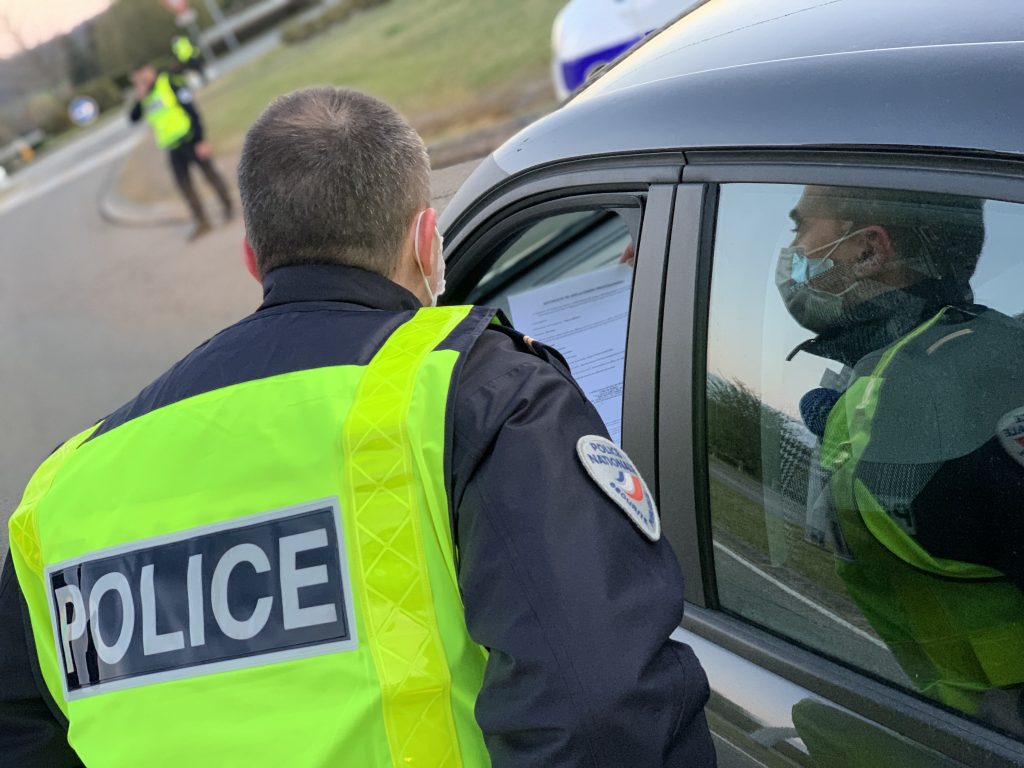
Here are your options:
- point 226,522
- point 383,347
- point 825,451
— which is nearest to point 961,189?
point 825,451

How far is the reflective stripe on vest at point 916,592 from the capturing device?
3.86ft

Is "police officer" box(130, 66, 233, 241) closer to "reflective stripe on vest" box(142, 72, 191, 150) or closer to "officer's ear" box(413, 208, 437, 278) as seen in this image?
"reflective stripe on vest" box(142, 72, 191, 150)

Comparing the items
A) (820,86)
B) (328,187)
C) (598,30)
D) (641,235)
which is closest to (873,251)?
(820,86)

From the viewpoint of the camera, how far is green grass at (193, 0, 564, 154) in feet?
33.3

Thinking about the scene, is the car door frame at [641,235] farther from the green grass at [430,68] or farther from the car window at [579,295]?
the green grass at [430,68]

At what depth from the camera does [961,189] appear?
1058 millimetres

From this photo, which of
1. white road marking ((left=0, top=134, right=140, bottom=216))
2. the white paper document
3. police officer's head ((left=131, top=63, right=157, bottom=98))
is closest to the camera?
the white paper document

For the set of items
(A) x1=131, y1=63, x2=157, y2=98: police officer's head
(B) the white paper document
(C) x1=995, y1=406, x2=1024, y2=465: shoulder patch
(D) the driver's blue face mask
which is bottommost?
(B) the white paper document

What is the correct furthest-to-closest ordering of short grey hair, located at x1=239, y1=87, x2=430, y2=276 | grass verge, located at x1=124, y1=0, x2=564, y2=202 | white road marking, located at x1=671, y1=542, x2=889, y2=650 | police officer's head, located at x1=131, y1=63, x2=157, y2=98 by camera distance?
grass verge, located at x1=124, y1=0, x2=564, y2=202, police officer's head, located at x1=131, y1=63, x2=157, y2=98, short grey hair, located at x1=239, y1=87, x2=430, y2=276, white road marking, located at x1=671, y1=542, x2=889, y2=650

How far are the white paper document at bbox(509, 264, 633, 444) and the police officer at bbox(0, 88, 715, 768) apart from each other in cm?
62

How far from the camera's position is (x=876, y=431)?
1.26 metres

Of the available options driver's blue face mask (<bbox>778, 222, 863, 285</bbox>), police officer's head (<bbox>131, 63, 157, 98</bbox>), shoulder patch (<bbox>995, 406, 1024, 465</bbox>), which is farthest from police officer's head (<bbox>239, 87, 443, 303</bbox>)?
police officer's head (<bbox>131, 63, 157, 98</bbox>)

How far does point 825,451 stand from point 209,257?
8.36 metres

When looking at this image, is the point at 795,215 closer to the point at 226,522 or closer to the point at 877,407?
the point at 877,407
